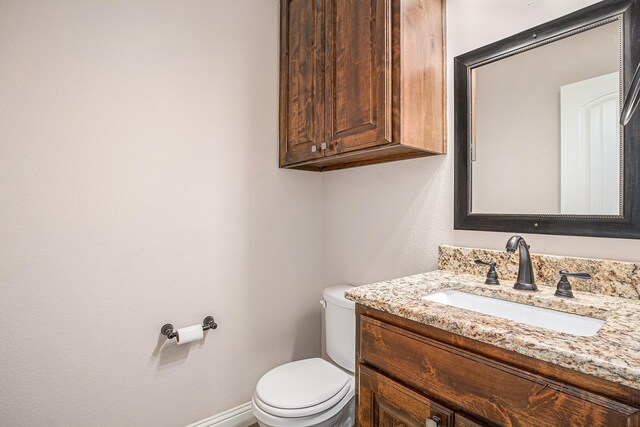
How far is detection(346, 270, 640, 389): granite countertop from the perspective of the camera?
0.58 meters

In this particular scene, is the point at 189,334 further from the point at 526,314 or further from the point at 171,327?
the point at 526,314

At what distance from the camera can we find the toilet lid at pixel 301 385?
129cm

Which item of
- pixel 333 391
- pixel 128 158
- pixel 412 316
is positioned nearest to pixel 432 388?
pixel 412 316

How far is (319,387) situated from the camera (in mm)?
1384

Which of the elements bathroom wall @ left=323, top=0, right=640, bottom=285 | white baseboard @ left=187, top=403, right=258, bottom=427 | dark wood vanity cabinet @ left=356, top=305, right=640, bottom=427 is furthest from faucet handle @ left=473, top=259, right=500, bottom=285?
white baseboard @ left=187, top=403, right=258, bottom=427

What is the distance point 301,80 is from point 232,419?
5.94 ft

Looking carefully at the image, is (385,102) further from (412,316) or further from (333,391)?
(333,391)

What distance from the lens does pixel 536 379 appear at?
65cm

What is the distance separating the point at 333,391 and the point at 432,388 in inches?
26.5

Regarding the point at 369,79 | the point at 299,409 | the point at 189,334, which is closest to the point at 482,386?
the point at 299,409

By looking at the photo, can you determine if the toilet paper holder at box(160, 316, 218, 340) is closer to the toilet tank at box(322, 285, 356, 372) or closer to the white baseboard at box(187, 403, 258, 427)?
the white baseboard at box(187, 403, 258, 427)

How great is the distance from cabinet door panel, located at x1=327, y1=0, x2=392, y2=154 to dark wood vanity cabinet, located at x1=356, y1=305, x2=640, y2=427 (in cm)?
72

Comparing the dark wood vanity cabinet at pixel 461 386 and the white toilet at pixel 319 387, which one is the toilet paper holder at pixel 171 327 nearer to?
the white toilet at pixel 319 387

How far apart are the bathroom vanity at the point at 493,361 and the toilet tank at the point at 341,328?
0.52 m
